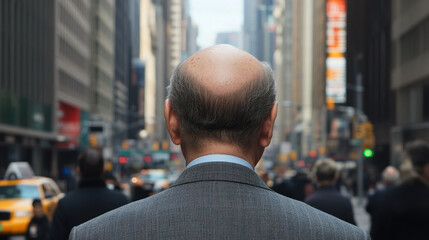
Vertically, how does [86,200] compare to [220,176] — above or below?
below

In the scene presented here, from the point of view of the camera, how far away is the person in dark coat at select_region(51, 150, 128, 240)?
7785 millimetres

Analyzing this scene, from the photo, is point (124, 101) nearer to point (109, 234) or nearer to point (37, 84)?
point (37, 84)

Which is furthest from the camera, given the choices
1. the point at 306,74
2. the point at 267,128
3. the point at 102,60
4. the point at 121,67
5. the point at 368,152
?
the point at 306,74

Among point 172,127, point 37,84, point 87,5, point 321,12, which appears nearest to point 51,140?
point 37,84

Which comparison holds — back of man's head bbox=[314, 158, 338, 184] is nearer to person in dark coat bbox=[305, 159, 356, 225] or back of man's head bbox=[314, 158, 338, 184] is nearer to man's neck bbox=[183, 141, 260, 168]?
person in dark coat bbox=[305, 159, 356, 225]

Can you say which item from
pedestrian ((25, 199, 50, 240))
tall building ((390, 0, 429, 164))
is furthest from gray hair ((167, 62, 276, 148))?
tall building ((390, 0, 429, 164))

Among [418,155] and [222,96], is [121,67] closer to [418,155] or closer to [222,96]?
[418,155]

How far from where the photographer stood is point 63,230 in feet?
25.3

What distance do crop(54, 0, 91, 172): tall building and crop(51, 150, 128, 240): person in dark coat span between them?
62.2 m

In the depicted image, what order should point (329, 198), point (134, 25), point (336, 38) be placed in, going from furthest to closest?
1. point (134, 25)
2. point (336, 38)
3. point (329, 198)

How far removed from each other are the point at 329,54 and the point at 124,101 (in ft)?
205

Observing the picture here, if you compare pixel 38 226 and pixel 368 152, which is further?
pixel 368 152

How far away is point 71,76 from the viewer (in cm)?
8169

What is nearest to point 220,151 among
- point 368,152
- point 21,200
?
point 21,200
